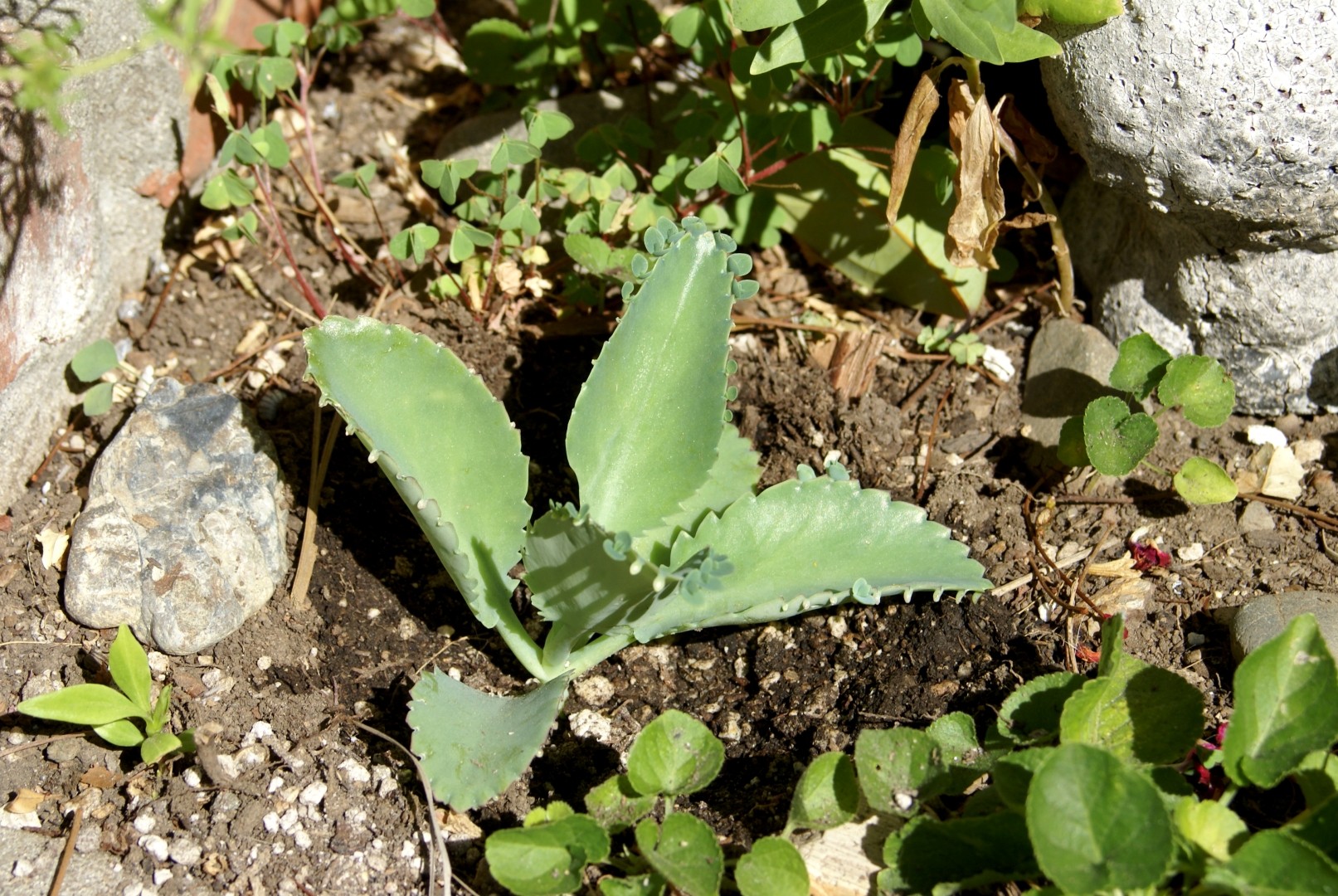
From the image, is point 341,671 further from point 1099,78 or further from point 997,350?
point 1099,78

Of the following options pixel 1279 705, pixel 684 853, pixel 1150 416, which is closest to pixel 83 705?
pixel 684 853

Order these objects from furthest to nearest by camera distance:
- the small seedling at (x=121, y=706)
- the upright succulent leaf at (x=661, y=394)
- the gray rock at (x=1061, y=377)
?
the gray rock at (x=1061, y=377), the upright succulent leaf at (x=661, y=394), the small seedling at (x=121, y=706)

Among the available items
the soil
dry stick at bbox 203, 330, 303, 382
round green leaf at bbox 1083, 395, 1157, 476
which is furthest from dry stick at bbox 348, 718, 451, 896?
round green leaf at bbox 1083, 395, 1157, 476

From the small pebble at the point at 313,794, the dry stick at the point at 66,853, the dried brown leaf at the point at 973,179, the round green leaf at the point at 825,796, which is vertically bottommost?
the dry stick at the point at 66,853

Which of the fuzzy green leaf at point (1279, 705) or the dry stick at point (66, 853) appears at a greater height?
the fuzzy green leaf at point (1279, 705)

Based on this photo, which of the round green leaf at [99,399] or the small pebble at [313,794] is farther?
the round green leaf at [99,399]

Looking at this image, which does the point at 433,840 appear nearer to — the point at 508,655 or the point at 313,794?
the point at 313,794

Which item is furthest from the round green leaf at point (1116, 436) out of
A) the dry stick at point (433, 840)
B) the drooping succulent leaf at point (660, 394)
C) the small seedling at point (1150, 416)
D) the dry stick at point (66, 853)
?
the dry stick at point (66, 853)

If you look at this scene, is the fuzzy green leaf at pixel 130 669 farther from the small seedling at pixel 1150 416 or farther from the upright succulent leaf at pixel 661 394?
the small seedling at pixel 1150 416
